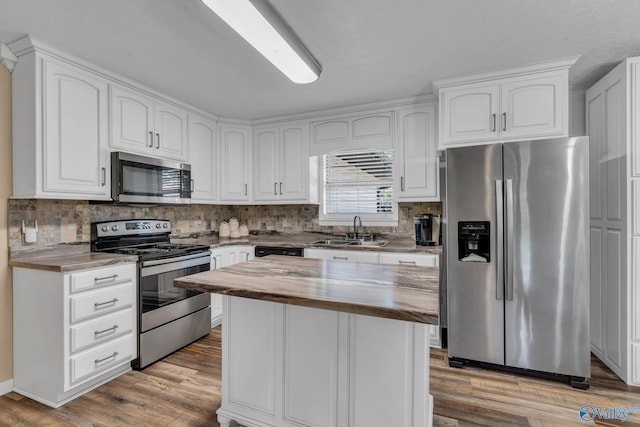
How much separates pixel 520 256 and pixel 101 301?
3.01 meters

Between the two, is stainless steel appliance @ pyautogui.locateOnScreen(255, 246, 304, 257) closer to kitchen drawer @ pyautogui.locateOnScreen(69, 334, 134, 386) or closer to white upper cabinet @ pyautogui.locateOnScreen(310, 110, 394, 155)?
white upper cabinet @ pyautogui.locateOnScreen(310, 110, 394, 155)

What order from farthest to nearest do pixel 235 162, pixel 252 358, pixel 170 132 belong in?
pixel 235 162
pixel 170 132
pixel 252 358

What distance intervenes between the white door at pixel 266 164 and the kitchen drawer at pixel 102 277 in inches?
68.8

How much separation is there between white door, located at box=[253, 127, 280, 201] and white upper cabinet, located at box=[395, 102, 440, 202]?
1.43 m

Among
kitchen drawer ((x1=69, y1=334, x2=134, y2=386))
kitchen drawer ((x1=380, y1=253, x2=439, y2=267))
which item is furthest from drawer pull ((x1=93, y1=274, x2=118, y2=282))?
kitchen drawer ((x1=380, y1=253, x2=439, y2=267))

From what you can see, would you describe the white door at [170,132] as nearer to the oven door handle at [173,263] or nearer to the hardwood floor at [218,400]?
the oven door handle at [173,263]

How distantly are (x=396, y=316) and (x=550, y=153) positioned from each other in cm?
201

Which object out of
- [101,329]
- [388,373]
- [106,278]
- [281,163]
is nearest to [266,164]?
[281,163]

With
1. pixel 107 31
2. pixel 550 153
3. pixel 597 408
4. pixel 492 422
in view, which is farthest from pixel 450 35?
pixel 597 408

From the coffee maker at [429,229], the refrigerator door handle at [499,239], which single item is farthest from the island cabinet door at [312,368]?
the coffee maker at [429,229]

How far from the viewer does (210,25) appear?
6.14ft

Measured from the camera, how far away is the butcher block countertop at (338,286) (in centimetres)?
107

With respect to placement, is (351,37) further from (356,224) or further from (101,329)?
(101,329)

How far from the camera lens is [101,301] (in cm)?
217
